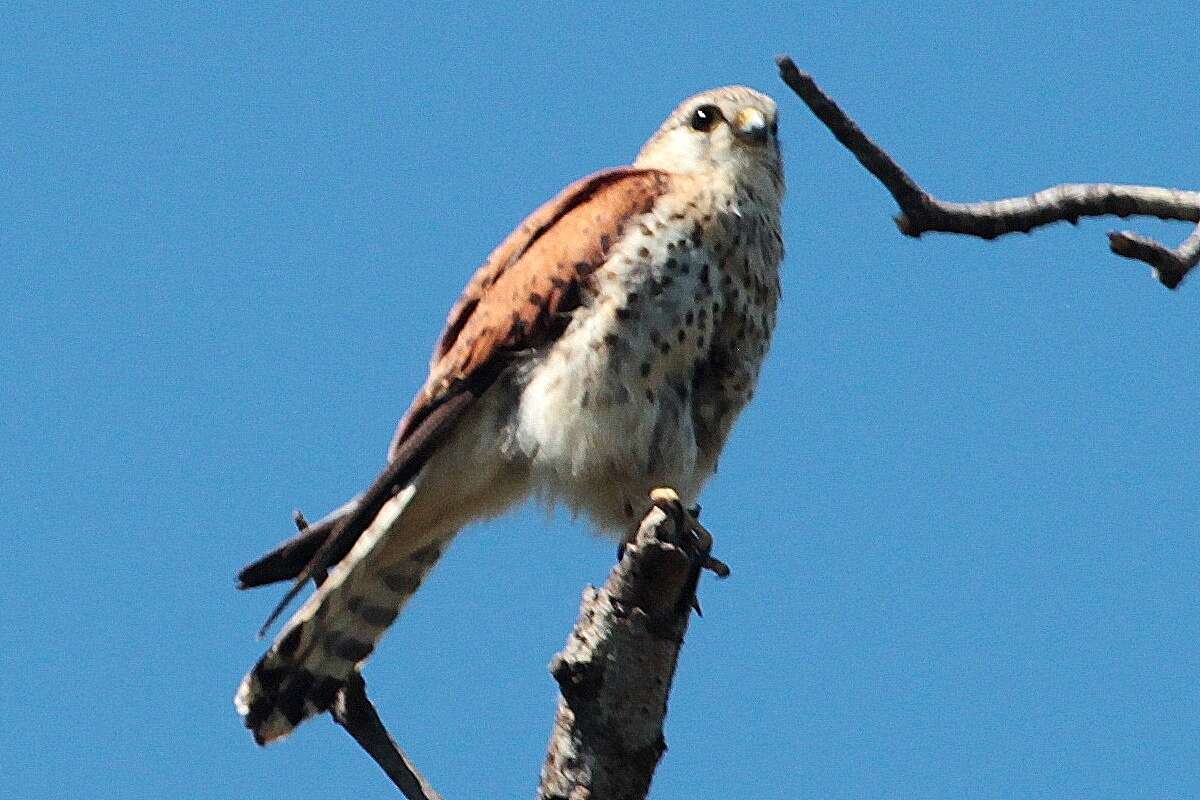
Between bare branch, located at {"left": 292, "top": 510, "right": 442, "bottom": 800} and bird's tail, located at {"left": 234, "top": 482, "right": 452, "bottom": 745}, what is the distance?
34 centimetres

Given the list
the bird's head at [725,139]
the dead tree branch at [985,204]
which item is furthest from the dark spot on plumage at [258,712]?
the dead tree branch at [985,204]

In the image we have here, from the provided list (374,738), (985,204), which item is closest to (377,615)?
(374,738)

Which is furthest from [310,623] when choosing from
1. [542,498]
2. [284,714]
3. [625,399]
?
[625,399]

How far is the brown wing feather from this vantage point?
4.70 meters

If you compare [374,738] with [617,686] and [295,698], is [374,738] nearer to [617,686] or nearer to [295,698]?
[617,686]

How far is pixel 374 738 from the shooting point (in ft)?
12.6

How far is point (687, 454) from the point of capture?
15.6ft

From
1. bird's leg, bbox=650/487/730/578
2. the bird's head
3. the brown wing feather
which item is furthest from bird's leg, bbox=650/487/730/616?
the bird's head

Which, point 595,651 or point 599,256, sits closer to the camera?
point 595,651

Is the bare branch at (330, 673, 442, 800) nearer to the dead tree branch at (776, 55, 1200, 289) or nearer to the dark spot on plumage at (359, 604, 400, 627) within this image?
the dark spot on plumage at (359, 604, 400, 627)

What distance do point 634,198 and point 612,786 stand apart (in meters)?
1.92

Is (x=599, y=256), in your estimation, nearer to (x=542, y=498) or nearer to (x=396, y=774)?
(x=542, y=498)

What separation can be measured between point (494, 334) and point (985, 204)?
6.43ft

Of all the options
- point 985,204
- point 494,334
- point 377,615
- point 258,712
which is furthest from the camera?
point 377,615
